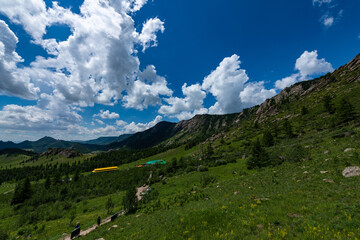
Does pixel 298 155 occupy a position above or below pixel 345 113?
below

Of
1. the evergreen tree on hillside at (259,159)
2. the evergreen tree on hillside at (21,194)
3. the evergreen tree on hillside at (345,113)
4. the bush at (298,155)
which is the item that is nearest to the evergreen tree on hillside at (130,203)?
the evergreen tree on hillside at (259,159)

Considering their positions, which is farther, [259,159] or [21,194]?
[21,194]

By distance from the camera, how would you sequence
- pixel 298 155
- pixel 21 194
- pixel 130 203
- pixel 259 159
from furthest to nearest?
1. pixel 21 194
2. pixel 259 159
3. pixel 298 155
4. pixel 130 203

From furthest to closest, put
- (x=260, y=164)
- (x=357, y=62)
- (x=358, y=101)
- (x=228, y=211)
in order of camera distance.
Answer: (x=357, y=62), (x=358, y=101), (x=260, y=164), (x=228, y=211)

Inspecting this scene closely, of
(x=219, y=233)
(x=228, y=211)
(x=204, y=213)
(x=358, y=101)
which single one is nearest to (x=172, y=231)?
(x=204, y=213)

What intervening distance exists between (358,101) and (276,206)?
118m

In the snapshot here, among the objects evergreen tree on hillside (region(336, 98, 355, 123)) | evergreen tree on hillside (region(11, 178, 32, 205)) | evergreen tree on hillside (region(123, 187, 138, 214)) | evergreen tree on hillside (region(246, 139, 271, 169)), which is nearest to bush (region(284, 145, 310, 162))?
evergreen tree on hillside (region(246, 139, 271, 169))

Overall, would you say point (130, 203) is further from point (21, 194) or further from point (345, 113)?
point (345, 113)

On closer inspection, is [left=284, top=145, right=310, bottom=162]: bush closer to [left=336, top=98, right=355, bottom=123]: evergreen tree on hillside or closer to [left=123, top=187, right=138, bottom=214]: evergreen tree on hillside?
[left=123, top=187, right=138, bottom=214]: evergreen tree on hillside

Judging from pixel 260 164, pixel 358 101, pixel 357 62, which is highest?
pixel 357 62

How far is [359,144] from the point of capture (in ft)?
82.7

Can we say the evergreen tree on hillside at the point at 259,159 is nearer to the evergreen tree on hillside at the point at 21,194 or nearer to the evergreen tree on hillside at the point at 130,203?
the evergreen tree on hillside at the point at 130,203

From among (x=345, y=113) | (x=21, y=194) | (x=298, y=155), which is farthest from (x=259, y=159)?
(x=21, y=194)

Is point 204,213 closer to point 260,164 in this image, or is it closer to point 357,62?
point 260,164
